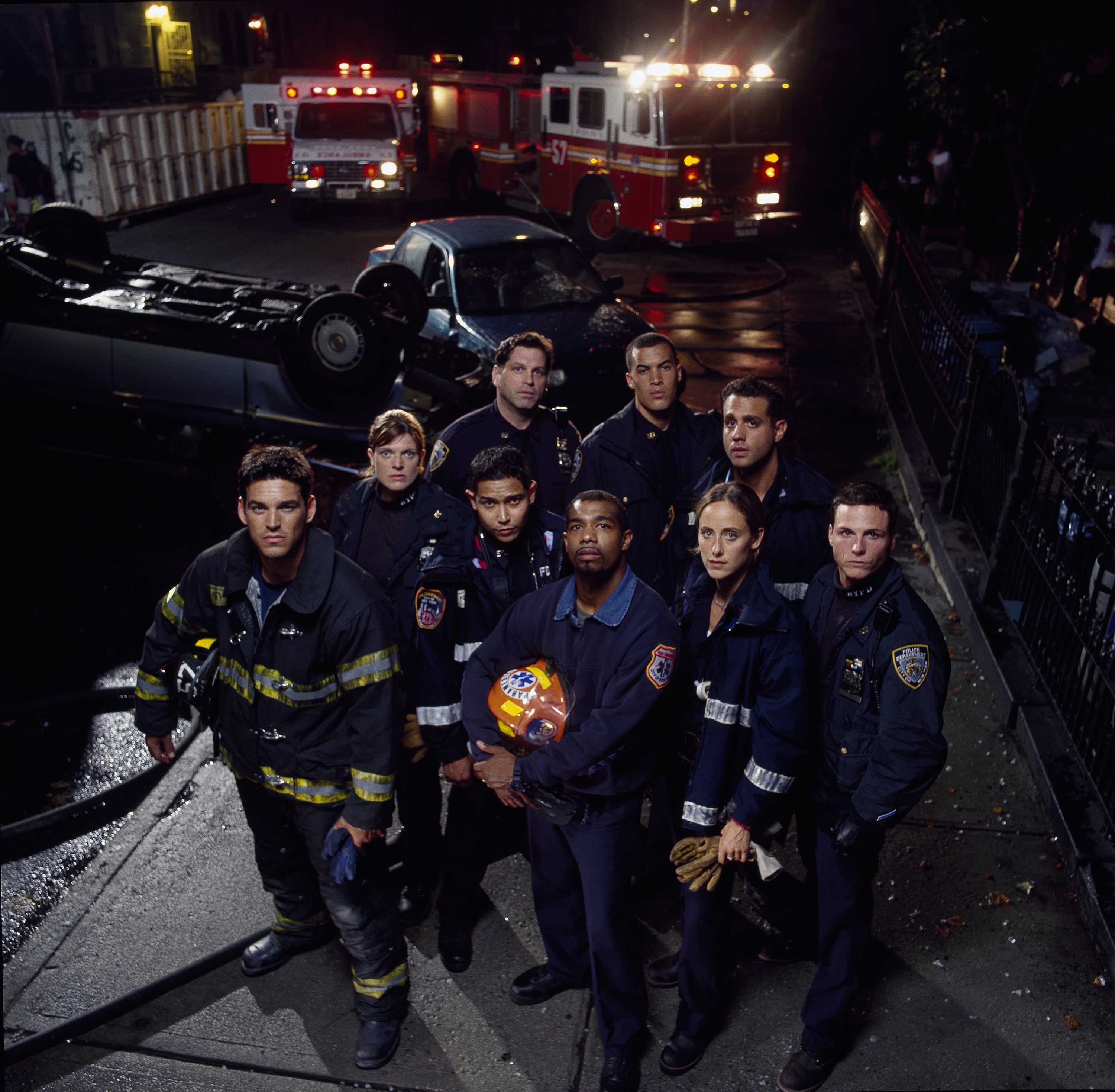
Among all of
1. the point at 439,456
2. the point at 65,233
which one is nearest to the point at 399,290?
the point at 65,233

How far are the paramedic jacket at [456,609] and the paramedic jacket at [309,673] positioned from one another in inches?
9.8

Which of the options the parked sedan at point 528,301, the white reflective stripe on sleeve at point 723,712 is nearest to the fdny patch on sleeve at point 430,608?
the white reflective stripe on sleeve at point 723,712

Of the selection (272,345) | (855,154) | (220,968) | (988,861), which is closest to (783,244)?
(855,154)

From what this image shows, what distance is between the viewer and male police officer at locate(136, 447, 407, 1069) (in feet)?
9.70

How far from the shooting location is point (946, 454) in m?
7.16

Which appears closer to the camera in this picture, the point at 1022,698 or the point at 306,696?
the point at 306,696

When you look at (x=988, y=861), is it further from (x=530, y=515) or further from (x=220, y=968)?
(x=220, y=968)

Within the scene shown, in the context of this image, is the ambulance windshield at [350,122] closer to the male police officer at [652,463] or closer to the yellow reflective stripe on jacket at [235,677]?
the male police officer at [652,463]

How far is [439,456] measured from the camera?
4379 millimetres

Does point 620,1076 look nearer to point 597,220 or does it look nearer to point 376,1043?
point 376,1043

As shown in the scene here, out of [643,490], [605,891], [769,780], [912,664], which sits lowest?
[605,891]

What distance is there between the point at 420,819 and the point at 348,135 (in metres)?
17.2

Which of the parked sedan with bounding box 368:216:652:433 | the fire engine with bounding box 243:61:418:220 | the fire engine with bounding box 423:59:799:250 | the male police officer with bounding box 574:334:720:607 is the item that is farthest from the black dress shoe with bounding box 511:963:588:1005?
the fire engine with bounding box 243:61:418:220

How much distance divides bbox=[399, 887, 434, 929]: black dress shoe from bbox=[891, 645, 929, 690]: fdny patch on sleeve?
2.14 m
